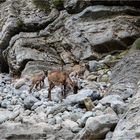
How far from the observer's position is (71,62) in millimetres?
22484

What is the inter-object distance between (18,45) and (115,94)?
472 inches

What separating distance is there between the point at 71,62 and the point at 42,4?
506cm

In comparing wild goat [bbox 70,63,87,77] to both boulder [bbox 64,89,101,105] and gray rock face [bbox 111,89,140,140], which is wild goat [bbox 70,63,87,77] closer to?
boulder [bbox 64,89,101,105]

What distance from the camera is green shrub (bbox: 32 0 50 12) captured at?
2558 centimetres

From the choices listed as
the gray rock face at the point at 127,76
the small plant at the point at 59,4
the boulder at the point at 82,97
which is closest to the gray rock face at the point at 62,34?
the small plant at the point at 59,4

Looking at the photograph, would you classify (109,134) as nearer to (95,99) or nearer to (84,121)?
(84,121)

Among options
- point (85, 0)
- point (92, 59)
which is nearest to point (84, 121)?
point (92, 59)

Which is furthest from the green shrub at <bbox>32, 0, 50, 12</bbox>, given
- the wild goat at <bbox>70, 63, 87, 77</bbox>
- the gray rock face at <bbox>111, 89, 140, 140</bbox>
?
the gray rock face at <bbox>111, 89, 140, 140</bbox>

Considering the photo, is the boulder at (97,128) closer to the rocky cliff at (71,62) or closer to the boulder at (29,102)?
the rocky cliff at (71,62)

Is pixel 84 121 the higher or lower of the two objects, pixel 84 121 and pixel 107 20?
the lower

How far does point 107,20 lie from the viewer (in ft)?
72.9

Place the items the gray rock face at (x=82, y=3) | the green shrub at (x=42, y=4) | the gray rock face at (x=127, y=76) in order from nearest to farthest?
1. the gray rock face at (x=127, y=76)
2. the gray rock face at (x=82, y=3)
3. the green shrub at (x=42, y=4)

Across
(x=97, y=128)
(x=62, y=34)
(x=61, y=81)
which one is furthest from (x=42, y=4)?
(x=97, y=128)

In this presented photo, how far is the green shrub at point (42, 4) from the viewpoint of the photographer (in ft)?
83.9
